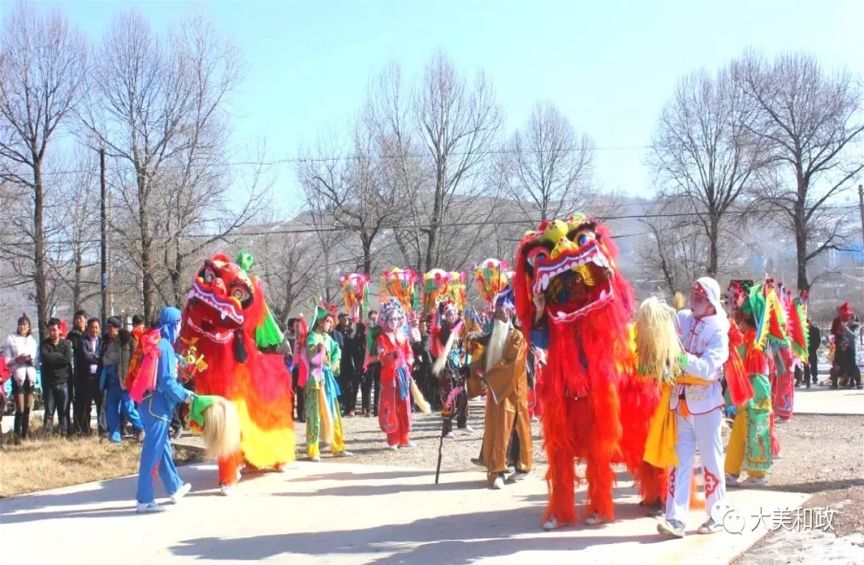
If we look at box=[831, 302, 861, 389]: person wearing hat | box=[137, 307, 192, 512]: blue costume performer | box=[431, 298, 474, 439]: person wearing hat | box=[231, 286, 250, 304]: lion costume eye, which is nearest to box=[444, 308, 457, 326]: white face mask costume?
box=[431, 298, 474, 439]: person wearing hat

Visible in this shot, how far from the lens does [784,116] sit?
2947 centimetres

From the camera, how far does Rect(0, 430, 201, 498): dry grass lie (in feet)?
29.4

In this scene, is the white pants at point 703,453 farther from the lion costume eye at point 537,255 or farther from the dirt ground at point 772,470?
the lion costume eye at point 537,255

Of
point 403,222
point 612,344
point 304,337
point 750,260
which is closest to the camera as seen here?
point 612,344

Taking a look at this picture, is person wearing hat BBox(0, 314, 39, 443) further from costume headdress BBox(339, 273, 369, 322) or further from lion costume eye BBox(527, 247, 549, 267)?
costume headdress BBox(339, 273, 369, 322)

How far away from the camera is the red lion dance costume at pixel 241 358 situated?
825cm

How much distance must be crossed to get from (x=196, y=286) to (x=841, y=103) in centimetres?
2707

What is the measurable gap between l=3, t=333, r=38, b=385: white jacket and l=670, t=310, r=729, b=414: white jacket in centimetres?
938

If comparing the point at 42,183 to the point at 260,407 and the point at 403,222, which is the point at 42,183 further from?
the point at 260,407

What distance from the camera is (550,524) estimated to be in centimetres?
613

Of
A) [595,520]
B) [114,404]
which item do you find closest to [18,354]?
[114,404]

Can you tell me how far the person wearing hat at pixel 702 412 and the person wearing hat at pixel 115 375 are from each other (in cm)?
818

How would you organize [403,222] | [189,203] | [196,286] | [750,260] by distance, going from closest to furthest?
[196,286] < [189,203] < [403,222] < [750,260]

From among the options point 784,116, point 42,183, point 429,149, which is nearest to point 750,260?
point 784,116
